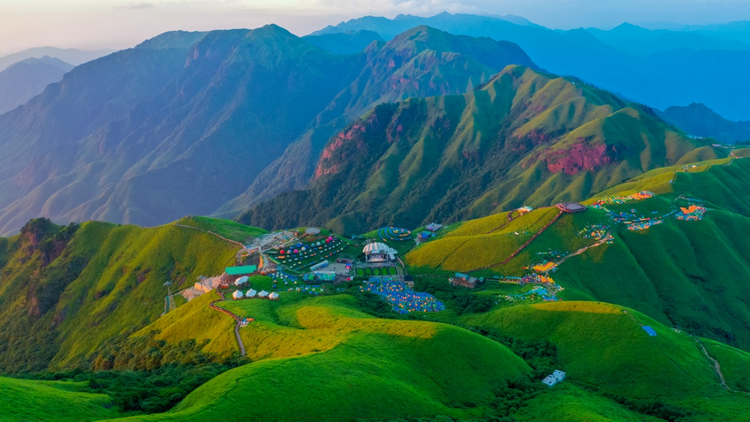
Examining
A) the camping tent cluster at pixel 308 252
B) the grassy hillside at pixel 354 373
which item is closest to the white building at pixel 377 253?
the camping tent cluster at pixel 308 252

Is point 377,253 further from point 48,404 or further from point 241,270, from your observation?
point 48,404

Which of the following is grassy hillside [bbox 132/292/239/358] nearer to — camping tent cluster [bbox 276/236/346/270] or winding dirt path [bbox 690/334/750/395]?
camping tent cluster [bbox 276/236/346/270]

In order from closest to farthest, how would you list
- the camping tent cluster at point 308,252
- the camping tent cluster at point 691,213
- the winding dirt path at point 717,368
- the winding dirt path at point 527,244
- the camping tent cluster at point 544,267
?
the winding dirt path at point 717,368 → the camping tent cluster at point 544,267 → the winding dirt path at point 527,244 → the camping tent cluster at point 308,252 → the camping tent cluster at point 691,213

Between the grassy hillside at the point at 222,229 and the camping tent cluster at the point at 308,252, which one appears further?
the grassy hillside at the point at 222,229

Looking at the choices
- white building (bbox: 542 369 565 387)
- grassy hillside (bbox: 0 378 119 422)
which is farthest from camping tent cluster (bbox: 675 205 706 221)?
grassy hillside (bbox: 0 378 119 422)

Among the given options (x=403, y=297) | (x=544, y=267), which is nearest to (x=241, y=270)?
(x=403, y=297)

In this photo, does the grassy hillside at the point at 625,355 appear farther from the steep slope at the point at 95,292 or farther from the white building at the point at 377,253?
the steep slope at the point at 95,292

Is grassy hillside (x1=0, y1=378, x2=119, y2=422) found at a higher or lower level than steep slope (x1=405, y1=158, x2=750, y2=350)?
higher
